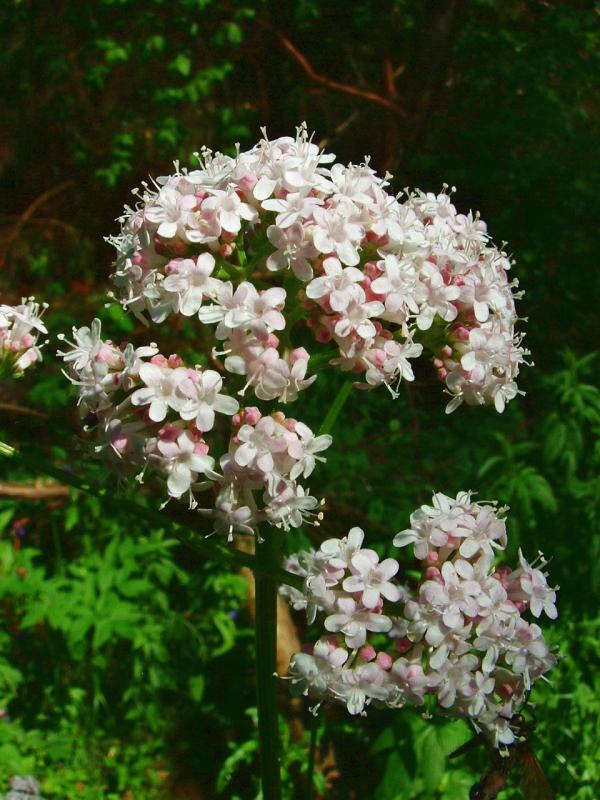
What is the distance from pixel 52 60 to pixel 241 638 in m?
3.28

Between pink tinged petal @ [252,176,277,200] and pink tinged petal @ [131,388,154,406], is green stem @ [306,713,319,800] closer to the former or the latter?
pink tinged petal @ [131,388,154,406]

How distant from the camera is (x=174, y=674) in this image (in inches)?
122

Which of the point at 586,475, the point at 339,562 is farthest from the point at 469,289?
the point at 586,475

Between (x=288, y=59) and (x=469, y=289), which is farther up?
(x=288, y=59)

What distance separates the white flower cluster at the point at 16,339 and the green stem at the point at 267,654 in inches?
24.1

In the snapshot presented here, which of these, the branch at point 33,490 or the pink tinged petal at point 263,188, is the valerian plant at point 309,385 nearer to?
the pink tinged petal at point 263,188

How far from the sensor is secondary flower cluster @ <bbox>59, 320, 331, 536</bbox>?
4.11ft

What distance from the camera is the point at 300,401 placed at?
3.56 m

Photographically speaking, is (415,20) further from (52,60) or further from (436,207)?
(436,207)

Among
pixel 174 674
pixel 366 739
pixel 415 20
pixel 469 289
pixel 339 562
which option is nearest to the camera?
pixel 339 562

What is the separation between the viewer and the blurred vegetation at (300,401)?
270cm

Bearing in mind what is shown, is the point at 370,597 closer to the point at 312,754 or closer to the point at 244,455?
the point at 244,455

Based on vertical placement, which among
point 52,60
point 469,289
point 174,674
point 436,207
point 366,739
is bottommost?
point 366,739

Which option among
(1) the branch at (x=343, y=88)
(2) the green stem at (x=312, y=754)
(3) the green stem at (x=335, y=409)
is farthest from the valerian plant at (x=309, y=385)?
(1) the branch at (x=343, y=88)
